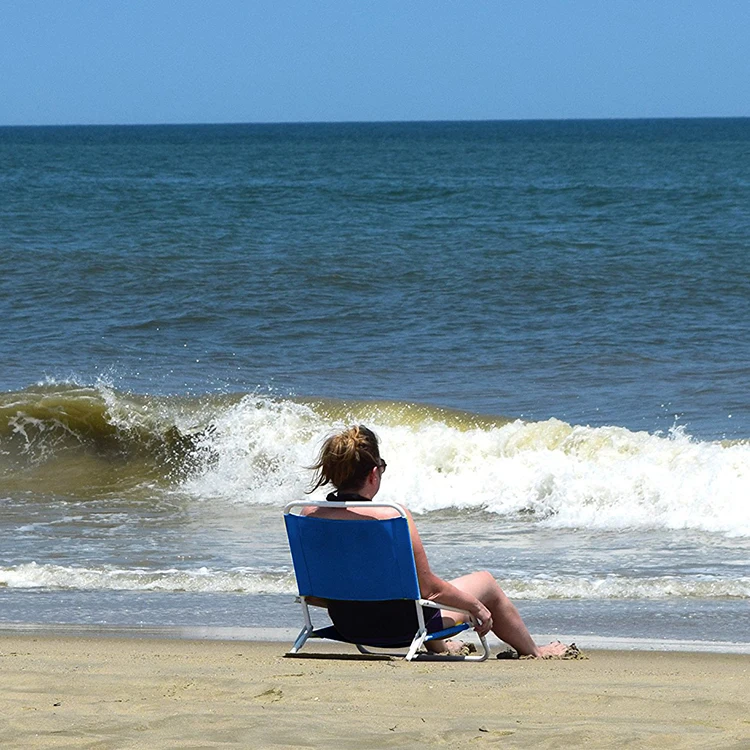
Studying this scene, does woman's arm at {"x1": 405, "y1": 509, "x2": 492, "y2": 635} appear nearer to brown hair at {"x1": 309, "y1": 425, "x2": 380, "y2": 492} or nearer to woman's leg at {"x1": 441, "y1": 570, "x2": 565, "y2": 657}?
woman's leg at {"x1": 441, "y1": 570, "x2": 565, "y2": 657}

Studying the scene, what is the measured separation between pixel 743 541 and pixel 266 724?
15.4ft

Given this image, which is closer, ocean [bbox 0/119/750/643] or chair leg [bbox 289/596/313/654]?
chair leg [bbox 289/596/313/654]

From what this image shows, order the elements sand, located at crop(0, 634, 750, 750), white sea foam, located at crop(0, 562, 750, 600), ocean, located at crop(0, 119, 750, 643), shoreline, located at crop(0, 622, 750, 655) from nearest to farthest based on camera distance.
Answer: sand, located at crop(0, 634, 750, 750), shoreline, located at crop(0, 622, 750, 655), white sea foam, located at crop(0, 562, 750, 600), ocean, located at crop(0, 119, 750, 643)

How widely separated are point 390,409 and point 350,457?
22.4 feet

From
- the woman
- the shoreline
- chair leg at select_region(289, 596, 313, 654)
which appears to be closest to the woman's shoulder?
the woman

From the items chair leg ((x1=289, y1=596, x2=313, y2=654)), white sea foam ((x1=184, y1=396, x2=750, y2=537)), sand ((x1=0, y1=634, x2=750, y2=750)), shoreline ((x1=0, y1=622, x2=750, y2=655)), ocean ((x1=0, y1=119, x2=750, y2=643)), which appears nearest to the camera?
sand ((x1=0, y1=634, x2=750, y2=750))

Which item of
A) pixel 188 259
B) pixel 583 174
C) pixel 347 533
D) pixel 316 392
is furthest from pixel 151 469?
pixel 583 174

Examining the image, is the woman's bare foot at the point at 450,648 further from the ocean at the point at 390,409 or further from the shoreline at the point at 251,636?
the ocean at the point at 390,409

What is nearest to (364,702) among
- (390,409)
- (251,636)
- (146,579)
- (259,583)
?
(251,636)

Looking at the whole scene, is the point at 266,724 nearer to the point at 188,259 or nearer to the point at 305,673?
the point at 305,673

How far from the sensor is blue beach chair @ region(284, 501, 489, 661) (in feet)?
15.2

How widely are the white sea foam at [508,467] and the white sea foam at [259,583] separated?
1582 millimetres

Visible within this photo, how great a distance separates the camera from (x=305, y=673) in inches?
178

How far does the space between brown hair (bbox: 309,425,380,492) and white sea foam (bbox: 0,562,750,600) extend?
6.16 feet
